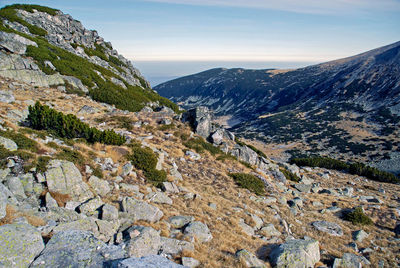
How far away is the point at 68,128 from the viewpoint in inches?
545

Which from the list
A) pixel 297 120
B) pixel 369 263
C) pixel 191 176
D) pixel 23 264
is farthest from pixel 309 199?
pixel 297 120

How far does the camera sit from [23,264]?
5.15 m

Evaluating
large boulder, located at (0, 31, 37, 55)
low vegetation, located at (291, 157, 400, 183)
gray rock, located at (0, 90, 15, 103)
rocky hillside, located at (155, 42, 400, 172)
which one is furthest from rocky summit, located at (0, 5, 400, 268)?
rocky hillside, located at (155, 42, 400, 172)

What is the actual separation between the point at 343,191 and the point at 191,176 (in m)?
15.2

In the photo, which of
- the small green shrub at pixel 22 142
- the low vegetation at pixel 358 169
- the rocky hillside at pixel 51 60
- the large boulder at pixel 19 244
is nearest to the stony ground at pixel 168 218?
the large boulder at pixel 19 244

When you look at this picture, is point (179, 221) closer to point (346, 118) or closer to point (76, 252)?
point (76, 252)

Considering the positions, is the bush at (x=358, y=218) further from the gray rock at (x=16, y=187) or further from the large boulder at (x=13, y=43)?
the large boulder at (x=13, y=43)

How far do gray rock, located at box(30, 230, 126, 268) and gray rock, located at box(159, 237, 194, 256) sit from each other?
1.37m

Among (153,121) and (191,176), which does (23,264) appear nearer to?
(191,176)

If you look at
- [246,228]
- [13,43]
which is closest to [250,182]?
[246,228]

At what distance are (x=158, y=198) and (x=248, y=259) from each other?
193 inches

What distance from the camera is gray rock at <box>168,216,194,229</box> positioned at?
8680 millimetres

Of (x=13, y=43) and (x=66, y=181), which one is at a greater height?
(x=13, y=43)

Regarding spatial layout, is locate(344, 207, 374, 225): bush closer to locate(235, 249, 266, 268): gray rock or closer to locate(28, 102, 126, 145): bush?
locate(235, 249, 266, 268): gray rock
